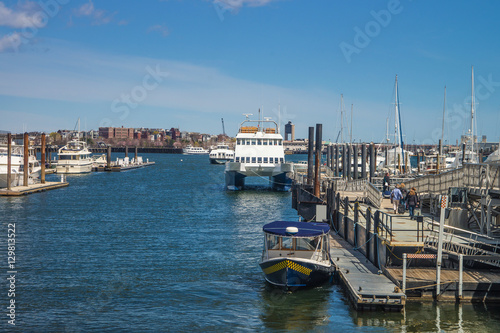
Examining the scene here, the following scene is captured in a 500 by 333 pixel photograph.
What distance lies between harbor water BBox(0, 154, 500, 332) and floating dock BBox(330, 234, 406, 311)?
41 centimetres

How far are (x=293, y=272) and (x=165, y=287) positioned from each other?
534cm

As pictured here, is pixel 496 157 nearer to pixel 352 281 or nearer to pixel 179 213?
pixel 352 281

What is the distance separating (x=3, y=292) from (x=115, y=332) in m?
6.44

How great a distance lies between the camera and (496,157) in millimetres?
26734

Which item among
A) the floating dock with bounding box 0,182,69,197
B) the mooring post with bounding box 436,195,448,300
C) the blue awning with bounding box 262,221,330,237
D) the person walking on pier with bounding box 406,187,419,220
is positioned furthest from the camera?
the floating dock with bounding box 0,182,69,197

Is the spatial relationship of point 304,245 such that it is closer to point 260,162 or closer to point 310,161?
point 310,161

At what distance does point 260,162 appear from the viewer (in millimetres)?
62938

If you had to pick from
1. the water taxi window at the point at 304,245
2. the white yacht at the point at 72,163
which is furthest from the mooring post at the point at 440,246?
the white yacht at the point at 72,163

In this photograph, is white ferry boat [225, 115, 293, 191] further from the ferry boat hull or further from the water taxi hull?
the water taxi hull

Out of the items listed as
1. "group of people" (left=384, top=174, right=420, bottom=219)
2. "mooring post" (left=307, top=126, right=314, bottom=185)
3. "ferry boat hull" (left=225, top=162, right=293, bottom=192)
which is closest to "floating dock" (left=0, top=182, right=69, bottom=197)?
"ferry boat hull" (left=225, top=162, right=293, bottom=192)

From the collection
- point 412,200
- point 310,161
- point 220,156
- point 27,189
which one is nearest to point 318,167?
point 310,161

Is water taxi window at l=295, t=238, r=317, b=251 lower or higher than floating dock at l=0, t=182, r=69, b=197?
higher

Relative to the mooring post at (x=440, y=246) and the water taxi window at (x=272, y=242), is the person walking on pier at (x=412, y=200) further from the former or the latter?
the water taxi window at (x=272, y=242)

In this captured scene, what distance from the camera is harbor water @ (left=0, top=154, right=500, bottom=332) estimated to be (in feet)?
58.2
